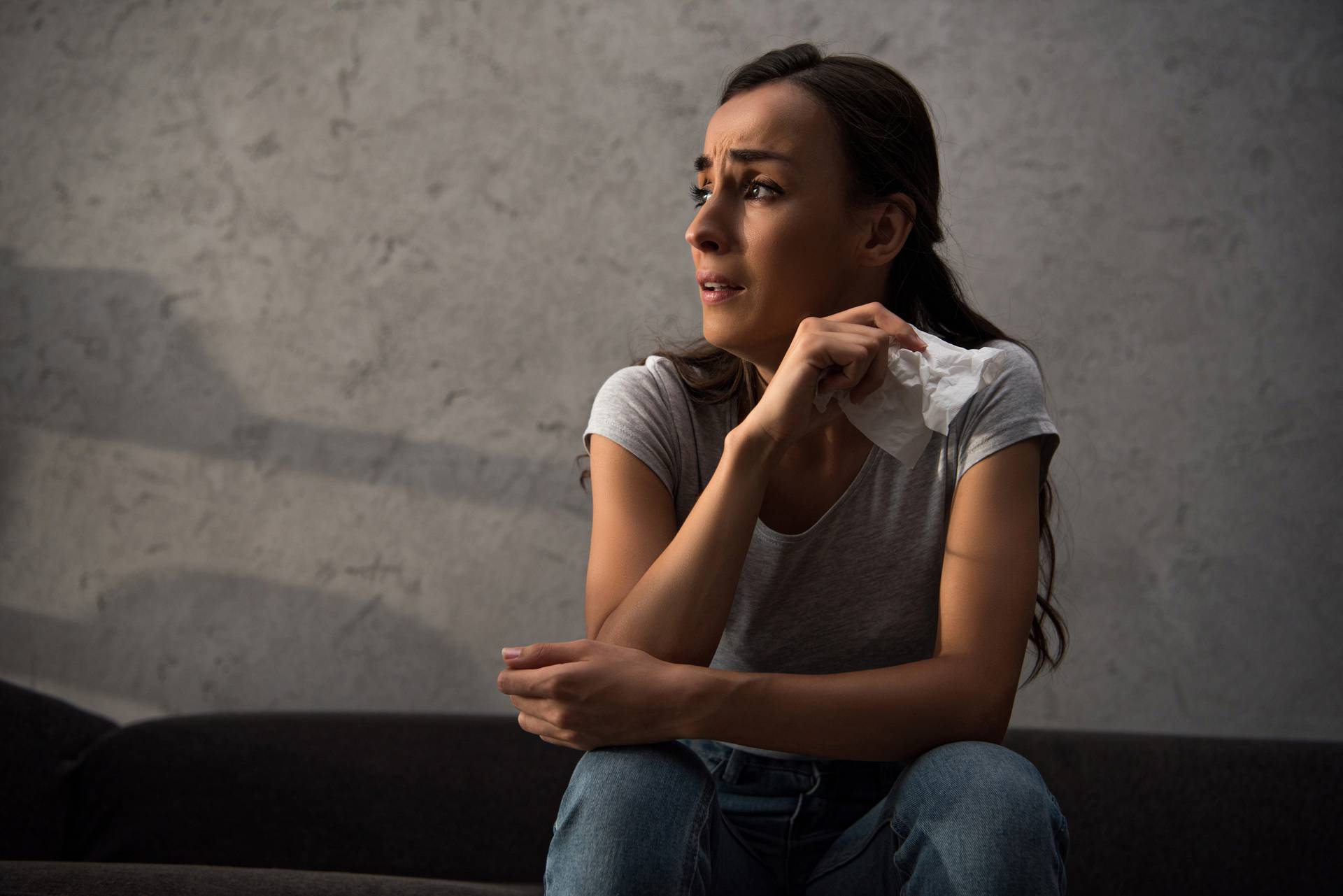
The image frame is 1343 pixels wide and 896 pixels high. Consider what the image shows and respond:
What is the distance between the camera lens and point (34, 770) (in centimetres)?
146

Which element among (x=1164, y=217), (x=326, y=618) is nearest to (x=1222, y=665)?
(x=1164, y=217)

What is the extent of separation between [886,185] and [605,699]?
0.66 meters

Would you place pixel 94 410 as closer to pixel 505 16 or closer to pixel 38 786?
pixel 38 786

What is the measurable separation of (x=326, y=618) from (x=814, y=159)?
1270mm

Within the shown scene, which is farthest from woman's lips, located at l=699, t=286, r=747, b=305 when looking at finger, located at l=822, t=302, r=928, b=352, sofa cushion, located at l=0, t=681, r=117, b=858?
sofa cushion, located at l=0, t=681, r=117, b=858

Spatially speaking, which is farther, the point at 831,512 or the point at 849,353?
the point at 831,512

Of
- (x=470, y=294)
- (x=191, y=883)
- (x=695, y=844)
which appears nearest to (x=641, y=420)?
(x=695, y=844)

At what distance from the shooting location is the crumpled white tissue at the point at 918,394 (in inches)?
38.5

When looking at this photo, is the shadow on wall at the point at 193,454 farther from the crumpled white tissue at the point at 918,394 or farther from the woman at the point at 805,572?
the crumpled white tissue at the point at 918,394

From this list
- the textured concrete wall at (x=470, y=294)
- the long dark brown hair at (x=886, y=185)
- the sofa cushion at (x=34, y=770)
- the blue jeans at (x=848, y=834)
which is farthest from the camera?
the textured concrete wall at (x=470, y=294)

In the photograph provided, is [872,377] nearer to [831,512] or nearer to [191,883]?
[831,512]

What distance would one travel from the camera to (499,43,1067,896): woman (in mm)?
826

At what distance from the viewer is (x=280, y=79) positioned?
73.7 inches

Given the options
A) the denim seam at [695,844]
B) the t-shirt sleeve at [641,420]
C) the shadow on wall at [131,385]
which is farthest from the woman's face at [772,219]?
the shadow on wall at [131,385]
